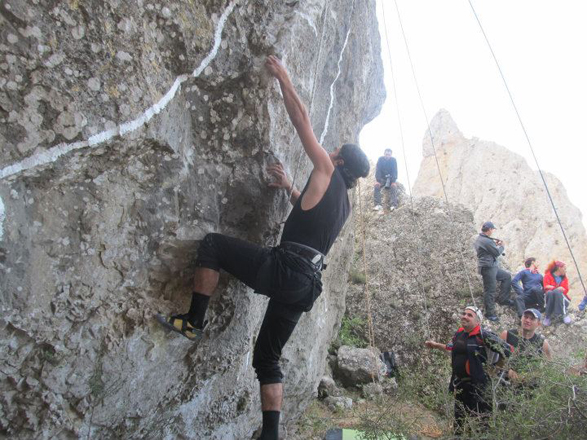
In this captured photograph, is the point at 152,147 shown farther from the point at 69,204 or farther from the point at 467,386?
the point at 467,386

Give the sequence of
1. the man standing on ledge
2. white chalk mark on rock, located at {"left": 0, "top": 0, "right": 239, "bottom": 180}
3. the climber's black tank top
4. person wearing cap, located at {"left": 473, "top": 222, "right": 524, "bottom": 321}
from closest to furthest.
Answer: white chalk mark on rock, located at {"left": 0, "top": 0, "right": 239, "bottom": 180} < the man standing on ledge < the climber's black tank top < person wearing cap, located at {"left": 473, "top": 222, "right": 524, "bottom": 321}

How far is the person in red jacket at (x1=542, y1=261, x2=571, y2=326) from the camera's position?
8.63 metres

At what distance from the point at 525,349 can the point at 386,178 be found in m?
9.56

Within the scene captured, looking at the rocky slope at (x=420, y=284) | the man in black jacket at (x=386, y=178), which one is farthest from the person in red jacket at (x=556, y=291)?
the man in black jacket at (x=386, y=178)

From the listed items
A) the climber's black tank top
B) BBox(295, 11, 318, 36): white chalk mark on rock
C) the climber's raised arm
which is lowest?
the climber's black tank top

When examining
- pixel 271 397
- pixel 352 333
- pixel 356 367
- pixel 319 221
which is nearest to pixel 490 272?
pixel 352 333

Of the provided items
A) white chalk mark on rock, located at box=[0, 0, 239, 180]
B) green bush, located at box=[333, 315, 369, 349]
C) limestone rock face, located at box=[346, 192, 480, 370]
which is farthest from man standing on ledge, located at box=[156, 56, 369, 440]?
green bush, located at box=[333, 315, 369, 349]

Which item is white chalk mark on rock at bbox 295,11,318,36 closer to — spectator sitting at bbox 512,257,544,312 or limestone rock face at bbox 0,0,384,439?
limestone rock face at bbox 0,0,384,439

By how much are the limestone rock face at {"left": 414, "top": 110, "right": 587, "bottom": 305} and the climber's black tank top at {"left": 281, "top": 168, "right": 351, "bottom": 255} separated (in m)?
21.7

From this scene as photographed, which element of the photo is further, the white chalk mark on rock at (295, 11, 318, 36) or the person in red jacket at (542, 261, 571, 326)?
the person in red jacket at (542, 261, 571, 326)

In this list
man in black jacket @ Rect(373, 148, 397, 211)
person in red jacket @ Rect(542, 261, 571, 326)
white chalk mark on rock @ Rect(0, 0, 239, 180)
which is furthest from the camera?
man in black jacket @ Rect(373, 148, 397, 211)

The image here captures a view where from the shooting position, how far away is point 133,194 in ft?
9.43

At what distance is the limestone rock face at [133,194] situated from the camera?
230 centimetres

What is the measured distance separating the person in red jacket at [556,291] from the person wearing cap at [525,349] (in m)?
4.81
